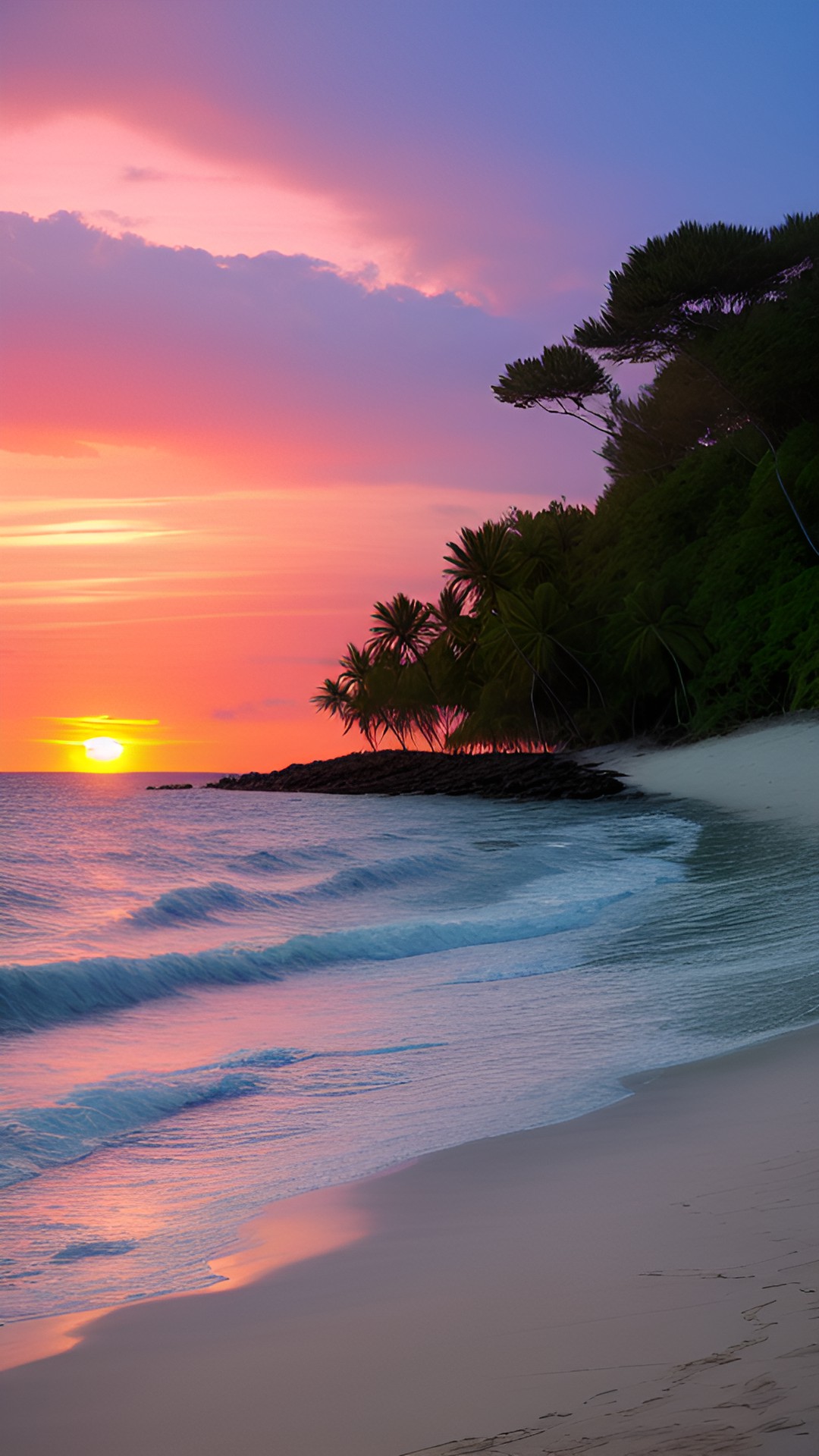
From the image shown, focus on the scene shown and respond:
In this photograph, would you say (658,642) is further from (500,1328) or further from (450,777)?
(500,1328)

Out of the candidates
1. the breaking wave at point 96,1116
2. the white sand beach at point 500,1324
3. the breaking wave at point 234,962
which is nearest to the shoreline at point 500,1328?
the white sand beach at point 500,1324

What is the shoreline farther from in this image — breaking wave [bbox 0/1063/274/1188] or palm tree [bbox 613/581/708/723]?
palm tree [bbox 613/581/708/723]

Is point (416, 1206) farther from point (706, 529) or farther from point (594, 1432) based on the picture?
point (706, 529)

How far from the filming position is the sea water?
396 centimetres

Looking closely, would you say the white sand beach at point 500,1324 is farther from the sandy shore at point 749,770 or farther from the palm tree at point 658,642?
the palm tree at point 658,642

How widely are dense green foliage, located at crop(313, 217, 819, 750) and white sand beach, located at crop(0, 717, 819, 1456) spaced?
28.4m

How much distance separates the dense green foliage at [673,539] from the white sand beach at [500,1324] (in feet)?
93.0

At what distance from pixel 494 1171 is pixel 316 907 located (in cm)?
974

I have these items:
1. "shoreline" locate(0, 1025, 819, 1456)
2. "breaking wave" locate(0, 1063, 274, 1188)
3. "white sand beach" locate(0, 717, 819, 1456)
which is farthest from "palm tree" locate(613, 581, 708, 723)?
"shoreline" locate(0, 1025, 819, 1456)

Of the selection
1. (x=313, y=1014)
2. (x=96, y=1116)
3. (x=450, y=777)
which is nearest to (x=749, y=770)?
(x=450, y=777)

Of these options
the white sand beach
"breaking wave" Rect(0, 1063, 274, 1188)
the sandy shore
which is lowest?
the sandy shore

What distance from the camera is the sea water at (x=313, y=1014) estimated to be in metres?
3.96

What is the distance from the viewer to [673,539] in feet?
126

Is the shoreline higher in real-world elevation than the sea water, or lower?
Result: higher
